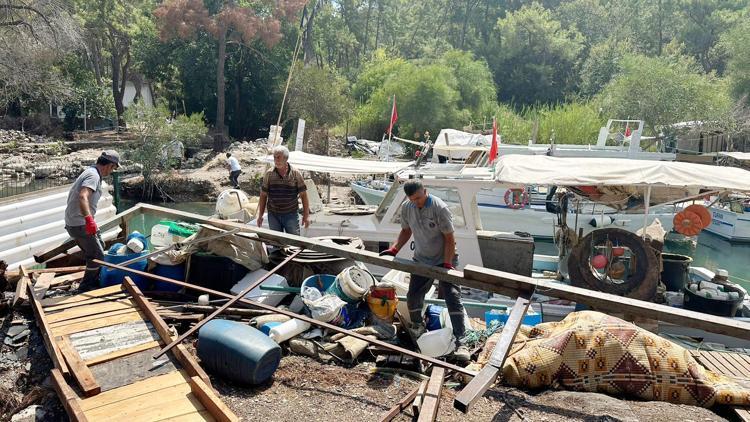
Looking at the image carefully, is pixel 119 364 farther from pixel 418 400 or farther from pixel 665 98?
pixel 665 98

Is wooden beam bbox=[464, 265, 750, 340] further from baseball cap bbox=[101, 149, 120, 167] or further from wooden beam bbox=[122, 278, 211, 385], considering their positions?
baseball cap bbox=[101, 149, 120, 167]

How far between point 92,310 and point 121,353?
1090 millimetres

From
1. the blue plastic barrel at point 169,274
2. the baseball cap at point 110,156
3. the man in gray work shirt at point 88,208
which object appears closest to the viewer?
the man in gray work shirt at point 88,208

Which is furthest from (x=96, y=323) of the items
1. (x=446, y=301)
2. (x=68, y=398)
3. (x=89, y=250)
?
(x=446, y=301)

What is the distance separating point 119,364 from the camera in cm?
448

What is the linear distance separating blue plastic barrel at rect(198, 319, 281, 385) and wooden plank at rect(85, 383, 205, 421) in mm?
358

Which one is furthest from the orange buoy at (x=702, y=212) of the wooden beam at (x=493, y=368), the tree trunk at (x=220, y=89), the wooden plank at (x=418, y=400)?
the tree trunk at (x=220, y=89)

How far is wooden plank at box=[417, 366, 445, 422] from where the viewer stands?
3568 mm

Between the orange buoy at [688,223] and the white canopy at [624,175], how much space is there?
679mm

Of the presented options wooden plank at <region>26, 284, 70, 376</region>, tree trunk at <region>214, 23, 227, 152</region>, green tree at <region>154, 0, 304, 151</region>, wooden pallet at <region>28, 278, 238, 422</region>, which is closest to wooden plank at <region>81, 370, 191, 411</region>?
wooden pallet at <region>28, 278, 238, 422</region>

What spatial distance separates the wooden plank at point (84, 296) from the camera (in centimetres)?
564

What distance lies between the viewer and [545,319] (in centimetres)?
739

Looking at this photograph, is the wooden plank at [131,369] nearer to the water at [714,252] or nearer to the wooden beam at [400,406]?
the wooden beam at [400,406]

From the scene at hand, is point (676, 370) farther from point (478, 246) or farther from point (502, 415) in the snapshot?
point (478, 246)
